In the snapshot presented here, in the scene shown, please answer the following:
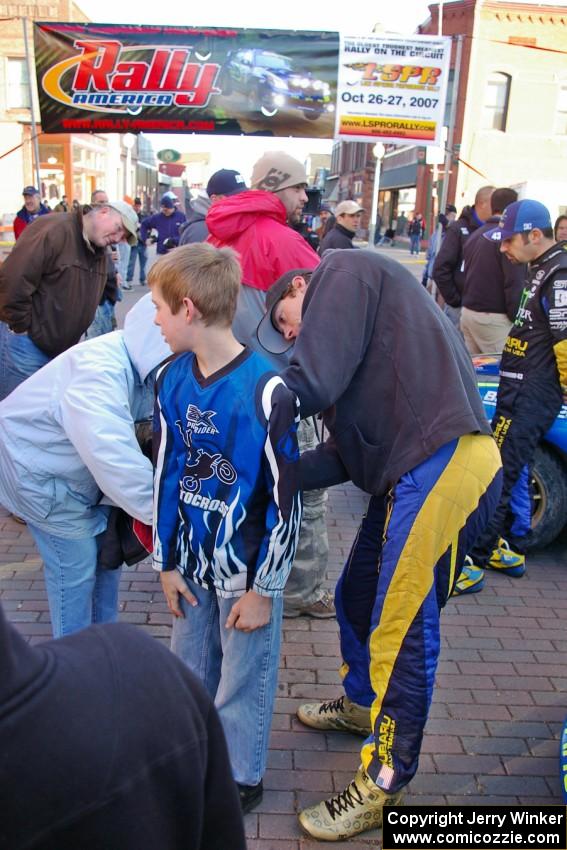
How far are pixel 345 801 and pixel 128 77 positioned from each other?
9.30 m

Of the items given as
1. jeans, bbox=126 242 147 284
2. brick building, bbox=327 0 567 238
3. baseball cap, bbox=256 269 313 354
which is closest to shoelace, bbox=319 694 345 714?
baseball cap, bbox=256 269 313 354

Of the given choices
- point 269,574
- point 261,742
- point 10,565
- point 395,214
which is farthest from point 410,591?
point 395,214

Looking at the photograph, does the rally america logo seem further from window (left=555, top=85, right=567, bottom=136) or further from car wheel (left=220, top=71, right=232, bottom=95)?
window (left=555, top=85, right=567, bottom=136)

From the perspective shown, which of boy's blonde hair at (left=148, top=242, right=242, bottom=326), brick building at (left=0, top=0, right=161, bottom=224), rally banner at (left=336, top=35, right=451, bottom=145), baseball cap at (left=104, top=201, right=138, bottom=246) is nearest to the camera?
boy's blonde hair at (left=148, top=242, right=242, bottom=326)

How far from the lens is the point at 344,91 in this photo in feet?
31.3

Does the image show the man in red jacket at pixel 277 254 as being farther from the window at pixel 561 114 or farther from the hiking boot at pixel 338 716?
the window at pixel 561 114

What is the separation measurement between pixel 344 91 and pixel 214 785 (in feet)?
32.4

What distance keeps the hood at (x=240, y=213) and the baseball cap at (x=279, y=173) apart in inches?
6.5

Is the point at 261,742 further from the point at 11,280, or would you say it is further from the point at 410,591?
the point at 11,280

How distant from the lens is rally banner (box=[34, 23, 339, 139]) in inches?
372

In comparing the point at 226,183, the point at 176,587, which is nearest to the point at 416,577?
the point at 176,587

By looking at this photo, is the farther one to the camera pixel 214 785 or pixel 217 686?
pixel 217 686

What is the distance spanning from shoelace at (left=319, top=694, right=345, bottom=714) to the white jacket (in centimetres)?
115

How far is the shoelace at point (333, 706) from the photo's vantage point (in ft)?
9.61
